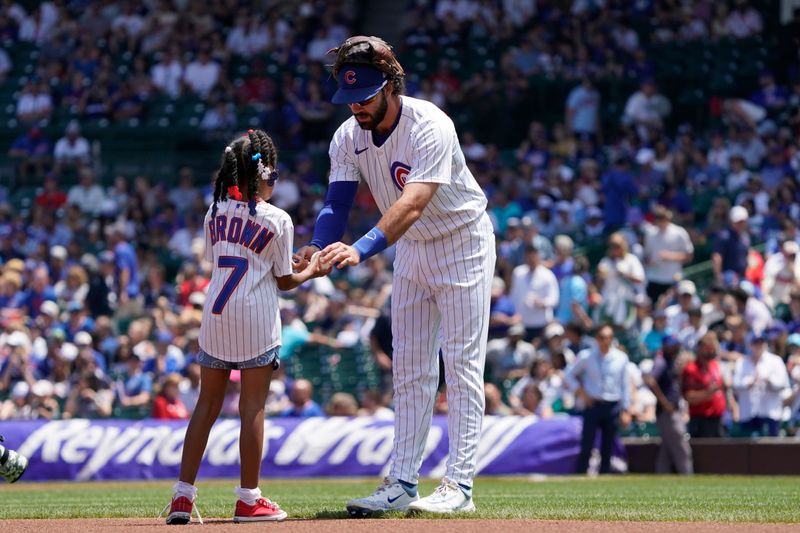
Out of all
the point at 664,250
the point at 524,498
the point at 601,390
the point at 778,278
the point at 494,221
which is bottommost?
the point at 524,498

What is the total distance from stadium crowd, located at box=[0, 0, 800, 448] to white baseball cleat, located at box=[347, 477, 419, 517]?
7352 mm

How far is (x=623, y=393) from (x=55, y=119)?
45.0 ft

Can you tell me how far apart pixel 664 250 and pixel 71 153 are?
35.2 feet

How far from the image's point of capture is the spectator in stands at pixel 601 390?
13.4m

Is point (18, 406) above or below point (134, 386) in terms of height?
below

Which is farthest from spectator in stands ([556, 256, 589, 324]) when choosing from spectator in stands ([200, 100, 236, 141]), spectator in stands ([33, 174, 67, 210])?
spectator in stands ([33, 174, 67, 210])

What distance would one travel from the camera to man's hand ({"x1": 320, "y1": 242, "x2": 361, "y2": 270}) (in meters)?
6.00

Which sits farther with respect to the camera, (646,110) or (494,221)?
(646,110)

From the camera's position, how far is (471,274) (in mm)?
6676

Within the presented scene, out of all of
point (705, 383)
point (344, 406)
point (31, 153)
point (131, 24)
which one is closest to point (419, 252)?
point (705, 383)

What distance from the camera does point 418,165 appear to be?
252 inches

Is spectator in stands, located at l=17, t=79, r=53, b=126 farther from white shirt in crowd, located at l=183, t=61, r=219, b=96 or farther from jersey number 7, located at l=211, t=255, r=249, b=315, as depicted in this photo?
jersey number 7, located at l=211, t=255, r=249, b=315

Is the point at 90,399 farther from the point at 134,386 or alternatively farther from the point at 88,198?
the point at 88,198

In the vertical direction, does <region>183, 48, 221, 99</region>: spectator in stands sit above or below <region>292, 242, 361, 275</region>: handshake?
above
